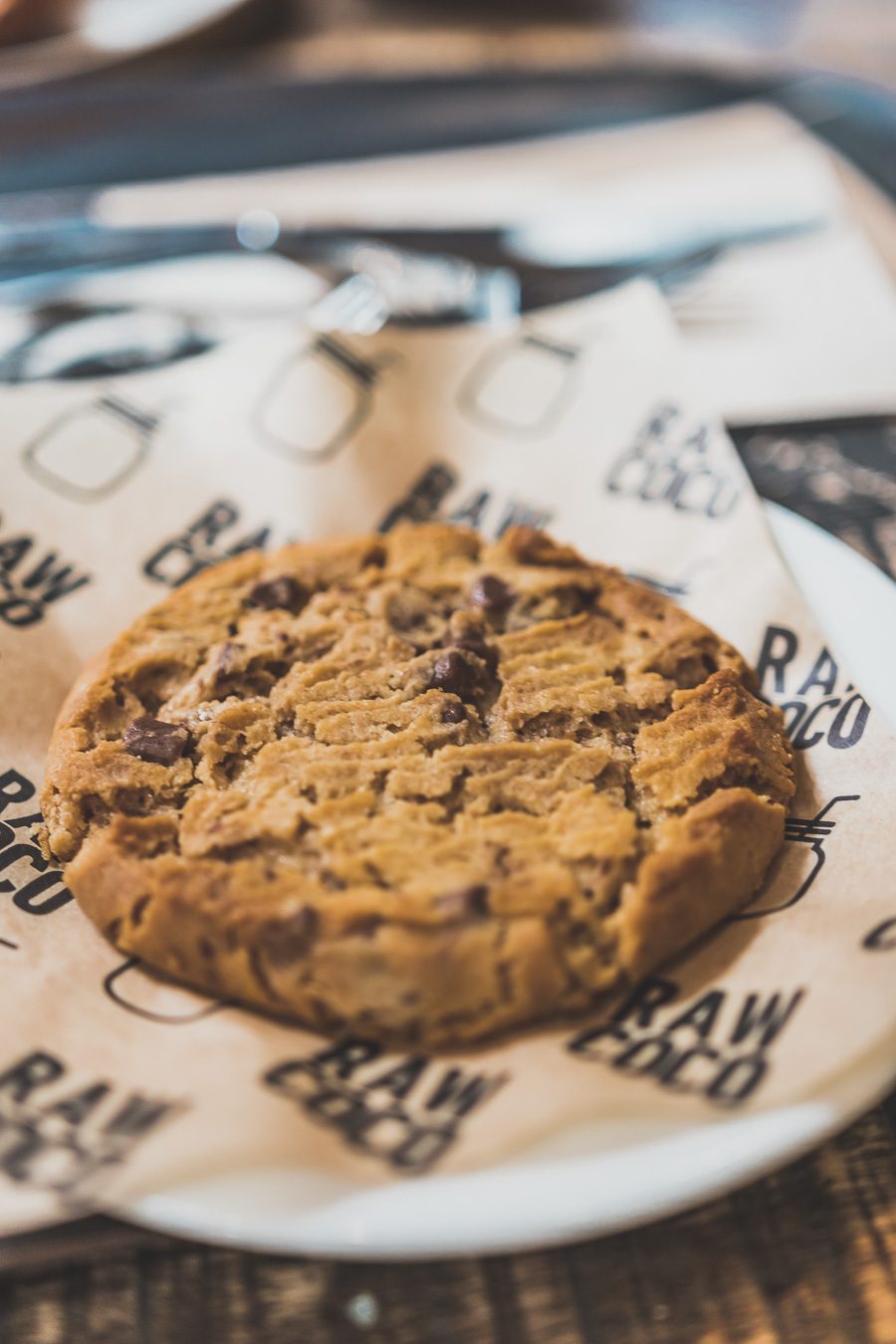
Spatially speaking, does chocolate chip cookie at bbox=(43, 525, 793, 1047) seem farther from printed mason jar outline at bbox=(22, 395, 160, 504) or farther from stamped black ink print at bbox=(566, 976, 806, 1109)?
printed mason jar outline at bbox=(22, 395, 160, 504)

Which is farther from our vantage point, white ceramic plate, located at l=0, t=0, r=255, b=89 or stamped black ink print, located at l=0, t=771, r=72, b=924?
white ceramic plate, located at l=0, t=0, r=255, b=89

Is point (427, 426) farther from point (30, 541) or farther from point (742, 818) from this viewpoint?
point (742, 818)

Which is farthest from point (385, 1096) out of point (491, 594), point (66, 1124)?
point (491, 594)

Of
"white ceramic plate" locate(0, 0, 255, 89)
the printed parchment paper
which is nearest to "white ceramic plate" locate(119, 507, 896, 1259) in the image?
the printed parchment paper

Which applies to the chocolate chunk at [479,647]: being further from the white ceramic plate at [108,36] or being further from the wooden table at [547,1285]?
the white ceramic plate at [108,36]

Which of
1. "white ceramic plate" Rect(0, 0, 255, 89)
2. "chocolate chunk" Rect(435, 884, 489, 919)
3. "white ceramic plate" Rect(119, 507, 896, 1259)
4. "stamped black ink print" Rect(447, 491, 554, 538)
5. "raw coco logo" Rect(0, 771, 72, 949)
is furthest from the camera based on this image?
"white ceramic plate" Rect(0, 0, 255, 89)

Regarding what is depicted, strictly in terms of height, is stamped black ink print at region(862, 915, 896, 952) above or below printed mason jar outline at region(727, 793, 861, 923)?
above
